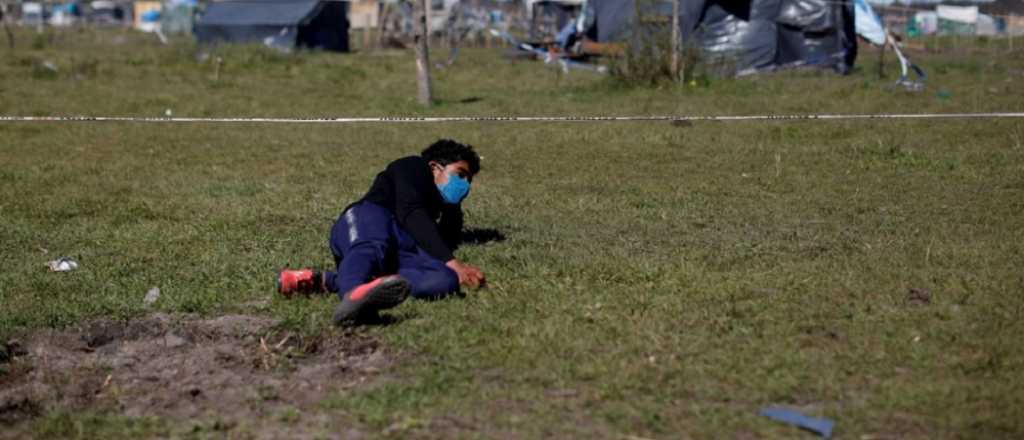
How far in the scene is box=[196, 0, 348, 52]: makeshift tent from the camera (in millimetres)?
35062

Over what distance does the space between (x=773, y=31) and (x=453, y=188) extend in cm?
1905

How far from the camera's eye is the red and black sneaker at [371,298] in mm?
5883

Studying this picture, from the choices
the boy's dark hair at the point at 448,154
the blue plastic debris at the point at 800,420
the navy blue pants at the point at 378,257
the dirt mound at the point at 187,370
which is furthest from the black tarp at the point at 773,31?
the blue plastic debris at the point at 800,420

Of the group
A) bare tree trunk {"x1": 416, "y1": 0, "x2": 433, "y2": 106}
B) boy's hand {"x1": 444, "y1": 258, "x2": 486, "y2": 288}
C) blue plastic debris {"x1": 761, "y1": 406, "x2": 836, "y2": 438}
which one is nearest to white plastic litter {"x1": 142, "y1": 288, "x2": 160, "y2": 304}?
boy's hand {"x1": 444, "y1": 258, "x2": 486, "y2": 288}

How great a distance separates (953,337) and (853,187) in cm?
526

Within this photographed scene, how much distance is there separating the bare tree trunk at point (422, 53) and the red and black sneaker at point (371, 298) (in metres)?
12.4

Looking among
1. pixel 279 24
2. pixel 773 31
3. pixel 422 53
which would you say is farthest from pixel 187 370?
pixel 279 24

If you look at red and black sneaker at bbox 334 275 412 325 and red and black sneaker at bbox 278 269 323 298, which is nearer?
red and black sneaker at bbox 334 275 412 325

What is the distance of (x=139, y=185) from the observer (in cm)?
1132

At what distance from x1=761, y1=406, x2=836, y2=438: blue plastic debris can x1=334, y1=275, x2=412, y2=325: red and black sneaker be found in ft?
6.17

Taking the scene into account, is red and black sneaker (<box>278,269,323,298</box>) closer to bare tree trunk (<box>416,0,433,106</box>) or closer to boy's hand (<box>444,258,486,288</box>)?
boy's hand (<box>444,258,486,288</box>)

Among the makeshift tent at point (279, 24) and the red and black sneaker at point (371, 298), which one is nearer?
the red and black sneaker at point (371, 298)

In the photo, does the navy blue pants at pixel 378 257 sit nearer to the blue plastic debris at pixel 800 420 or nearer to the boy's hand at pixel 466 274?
the boy's hand at pixel 466 274

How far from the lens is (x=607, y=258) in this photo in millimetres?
7672
